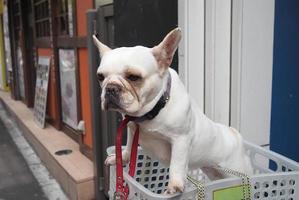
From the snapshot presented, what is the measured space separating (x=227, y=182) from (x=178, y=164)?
0.71 feet

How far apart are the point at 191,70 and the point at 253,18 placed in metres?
0.43

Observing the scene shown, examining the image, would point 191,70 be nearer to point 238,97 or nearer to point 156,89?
point 238,97

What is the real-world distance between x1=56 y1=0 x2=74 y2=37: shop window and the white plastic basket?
2707mm

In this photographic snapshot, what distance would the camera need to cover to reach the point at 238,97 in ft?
6.86

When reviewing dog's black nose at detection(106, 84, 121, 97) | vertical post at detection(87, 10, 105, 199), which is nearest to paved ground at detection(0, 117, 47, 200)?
vertical post at detection(87, 10, 105, 199)

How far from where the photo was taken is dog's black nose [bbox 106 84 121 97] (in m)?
1.13

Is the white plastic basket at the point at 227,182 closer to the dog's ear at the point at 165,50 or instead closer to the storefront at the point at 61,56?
the dog's ear at the point at 165,50

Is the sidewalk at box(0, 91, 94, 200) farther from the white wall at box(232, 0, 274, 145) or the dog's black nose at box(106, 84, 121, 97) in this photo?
the dog's black nose at box(106, 84, 121, 97)

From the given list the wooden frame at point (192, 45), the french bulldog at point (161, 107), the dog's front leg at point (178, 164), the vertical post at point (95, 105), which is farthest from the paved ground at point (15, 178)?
the dog's front leg at point (178, 164)

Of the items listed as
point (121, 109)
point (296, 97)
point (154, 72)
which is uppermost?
point (154, 72)

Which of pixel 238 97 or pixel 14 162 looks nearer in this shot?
pixel 238 97

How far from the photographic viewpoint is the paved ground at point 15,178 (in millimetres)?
3586

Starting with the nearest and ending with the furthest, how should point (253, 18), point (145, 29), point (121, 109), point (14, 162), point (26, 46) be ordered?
point (121, 109) → point (253, 18) → point (145, 29) → point (14, 162) → point (26, 46)

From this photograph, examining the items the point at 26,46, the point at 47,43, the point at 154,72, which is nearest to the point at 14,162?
the point at 47,43
